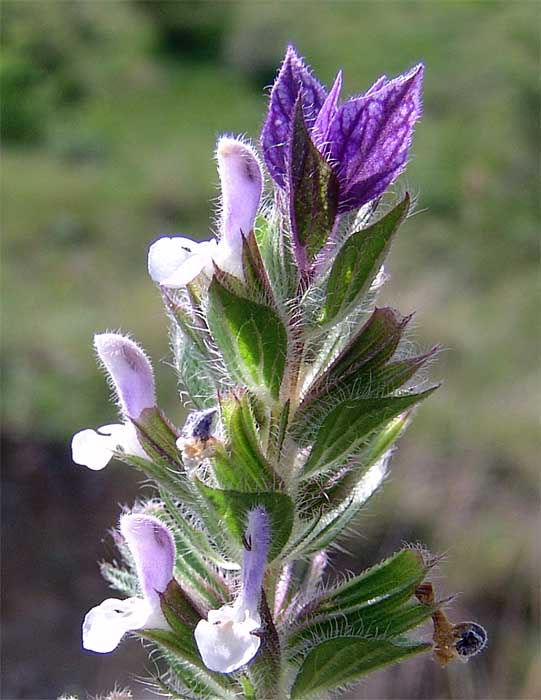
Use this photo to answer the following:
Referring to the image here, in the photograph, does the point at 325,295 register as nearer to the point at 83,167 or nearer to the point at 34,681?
the point at 34,681

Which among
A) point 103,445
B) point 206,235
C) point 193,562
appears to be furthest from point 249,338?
point 206,235

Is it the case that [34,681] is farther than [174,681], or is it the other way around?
[34,681]

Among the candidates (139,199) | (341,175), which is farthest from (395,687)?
(139,199)

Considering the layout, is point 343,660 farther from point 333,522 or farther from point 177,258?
point 177,258

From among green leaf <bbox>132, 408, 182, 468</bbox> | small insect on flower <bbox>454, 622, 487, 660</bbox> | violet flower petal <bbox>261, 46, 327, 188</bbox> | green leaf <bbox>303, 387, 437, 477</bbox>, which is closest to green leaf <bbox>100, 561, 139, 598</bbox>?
green leaf <bbox>132, 408, 182, 468</bbox>

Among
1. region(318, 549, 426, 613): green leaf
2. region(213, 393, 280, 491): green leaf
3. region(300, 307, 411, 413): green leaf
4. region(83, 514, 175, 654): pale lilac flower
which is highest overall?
region(300, 307, 411, 413): green leaf

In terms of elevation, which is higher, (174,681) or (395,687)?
(174,681)

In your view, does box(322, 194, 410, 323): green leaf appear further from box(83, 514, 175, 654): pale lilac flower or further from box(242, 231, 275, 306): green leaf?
box(83, 514, 175, 654): pale lilac flower

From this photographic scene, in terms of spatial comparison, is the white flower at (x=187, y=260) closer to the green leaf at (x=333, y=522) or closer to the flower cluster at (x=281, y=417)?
the flower cluster at (x=281, y=417)
